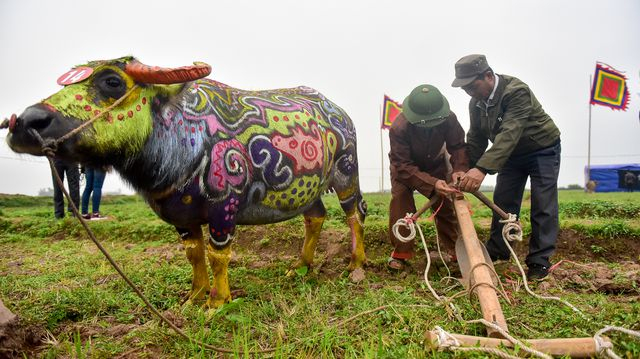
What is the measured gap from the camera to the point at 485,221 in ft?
19.5

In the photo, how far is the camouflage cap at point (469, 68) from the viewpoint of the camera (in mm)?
3607

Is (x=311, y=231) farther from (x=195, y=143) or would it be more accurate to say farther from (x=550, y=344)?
(x=550, y=344)

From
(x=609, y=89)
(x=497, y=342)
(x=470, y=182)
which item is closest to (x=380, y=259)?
(x=470, y=182)

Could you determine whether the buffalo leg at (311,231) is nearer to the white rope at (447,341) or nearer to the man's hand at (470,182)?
the man's hand at (470,182)

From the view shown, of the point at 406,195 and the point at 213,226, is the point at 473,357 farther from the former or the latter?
the point at 406,195

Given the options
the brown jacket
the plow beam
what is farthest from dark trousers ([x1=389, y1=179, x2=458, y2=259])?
the plow beam

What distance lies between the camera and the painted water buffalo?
2.26 meters

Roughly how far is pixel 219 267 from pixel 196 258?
38cm

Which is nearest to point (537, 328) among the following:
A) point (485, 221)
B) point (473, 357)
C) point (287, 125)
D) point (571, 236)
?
point (473, 357)

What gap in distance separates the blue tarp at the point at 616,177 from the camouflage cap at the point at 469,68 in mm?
21090

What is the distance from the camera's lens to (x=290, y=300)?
307cm

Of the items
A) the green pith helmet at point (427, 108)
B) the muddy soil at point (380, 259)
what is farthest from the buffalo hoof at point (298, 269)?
the green pith helmet at point (427, 108)

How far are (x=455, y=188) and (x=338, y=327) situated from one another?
4.88 feet

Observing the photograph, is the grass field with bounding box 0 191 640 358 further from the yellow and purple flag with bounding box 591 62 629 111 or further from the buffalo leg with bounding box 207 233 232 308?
the yellow and purple flag with bounding box 591 62 629 111
